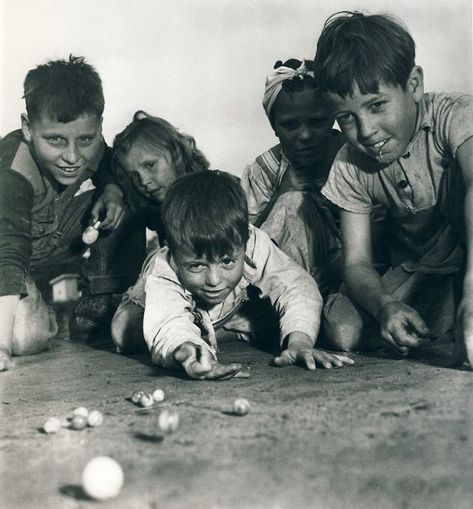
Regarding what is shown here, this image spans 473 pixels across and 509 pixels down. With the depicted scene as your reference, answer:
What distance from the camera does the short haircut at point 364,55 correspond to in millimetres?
1532

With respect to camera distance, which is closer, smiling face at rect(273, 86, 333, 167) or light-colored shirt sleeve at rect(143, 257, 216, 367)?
light-colored shirt sleeve at rect(143, 257, 216, 367)

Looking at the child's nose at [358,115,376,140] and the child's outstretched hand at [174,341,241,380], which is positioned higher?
the child's nose at [358,115,376,140]

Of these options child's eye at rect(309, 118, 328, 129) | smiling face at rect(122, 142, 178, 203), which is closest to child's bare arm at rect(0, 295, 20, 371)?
smiling face at rect(122, 142, 178, 203)

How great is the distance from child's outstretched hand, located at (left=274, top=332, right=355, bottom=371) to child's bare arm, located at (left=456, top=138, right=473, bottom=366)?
26 cm

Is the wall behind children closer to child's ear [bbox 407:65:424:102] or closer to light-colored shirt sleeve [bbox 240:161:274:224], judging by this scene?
child's ear [bbox 407:65:424:102]

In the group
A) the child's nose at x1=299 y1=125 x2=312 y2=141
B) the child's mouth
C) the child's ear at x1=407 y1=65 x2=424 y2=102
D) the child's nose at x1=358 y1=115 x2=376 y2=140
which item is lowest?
the child's mouth

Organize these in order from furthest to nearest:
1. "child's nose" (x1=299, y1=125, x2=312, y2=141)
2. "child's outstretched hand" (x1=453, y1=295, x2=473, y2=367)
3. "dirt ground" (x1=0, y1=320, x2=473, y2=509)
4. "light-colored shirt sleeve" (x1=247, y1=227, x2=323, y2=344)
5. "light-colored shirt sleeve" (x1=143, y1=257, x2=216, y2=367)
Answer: "child's nose" (x1=299, y1=125, x2=312, y2=141)
"light-colored shirt sleeve" (x1=247, y1=227, x2=323, y2=344)
"light-colored shirt sleeve" (x1=143, y1=257, x2=216, y2=367)
"child's outstretched hand" (x1=453, y1=295, x2=473, y2=367)
"dirt ground" (x1=0, y1=320, x2=473, y2=509)

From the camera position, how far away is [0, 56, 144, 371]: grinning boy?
184 cm

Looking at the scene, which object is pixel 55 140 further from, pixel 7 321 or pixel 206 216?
pixel 206 216

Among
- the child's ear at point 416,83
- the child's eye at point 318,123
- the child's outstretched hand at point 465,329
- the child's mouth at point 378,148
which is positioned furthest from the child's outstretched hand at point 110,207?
the child's outstretched hand at point 465,329

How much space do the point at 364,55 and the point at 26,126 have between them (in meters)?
1.07

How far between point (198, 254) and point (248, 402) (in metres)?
0.47

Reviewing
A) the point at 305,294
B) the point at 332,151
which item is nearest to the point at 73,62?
the point at 332,151

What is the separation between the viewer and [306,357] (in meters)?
1.49
